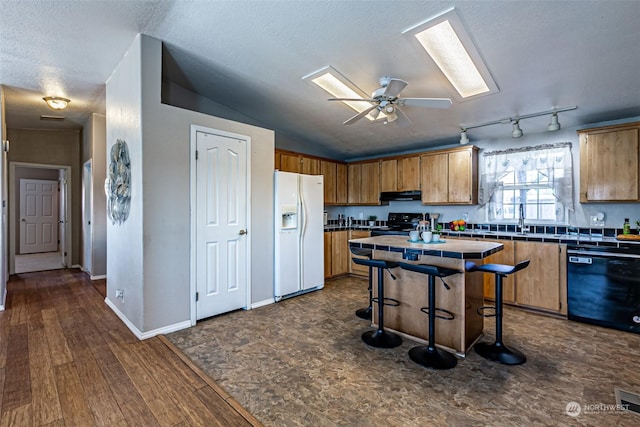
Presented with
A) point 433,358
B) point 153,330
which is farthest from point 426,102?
point 153,330

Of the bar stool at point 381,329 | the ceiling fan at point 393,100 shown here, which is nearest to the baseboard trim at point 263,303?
the bar stool at point 381,329

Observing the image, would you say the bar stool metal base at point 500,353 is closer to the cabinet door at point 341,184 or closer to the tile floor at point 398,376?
the tile floor at point 398,376

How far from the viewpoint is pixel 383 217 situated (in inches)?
238

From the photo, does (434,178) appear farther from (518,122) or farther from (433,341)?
(433,341)

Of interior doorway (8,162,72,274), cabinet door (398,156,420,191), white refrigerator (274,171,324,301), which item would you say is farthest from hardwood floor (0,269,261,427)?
cabinet door (398,156,420,191)

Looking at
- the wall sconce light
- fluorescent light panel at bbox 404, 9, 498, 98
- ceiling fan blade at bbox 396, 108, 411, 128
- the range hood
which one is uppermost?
the wall sconce light

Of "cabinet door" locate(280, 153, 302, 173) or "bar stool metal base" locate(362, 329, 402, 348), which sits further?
"cabinet door" locate(280, 153, 302, 173)

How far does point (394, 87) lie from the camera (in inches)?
106

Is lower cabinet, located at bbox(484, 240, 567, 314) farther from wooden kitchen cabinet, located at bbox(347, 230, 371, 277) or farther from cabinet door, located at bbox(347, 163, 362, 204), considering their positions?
cabinet door, located at bbox(347, 163, 362, 204)

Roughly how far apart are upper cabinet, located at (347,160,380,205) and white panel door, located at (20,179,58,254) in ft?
26.0

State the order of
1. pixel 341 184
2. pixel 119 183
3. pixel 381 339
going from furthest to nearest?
pixel 341 184, pixel 119 183, pixel 381 339

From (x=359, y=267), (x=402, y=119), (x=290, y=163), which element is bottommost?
(x=359, y=267)

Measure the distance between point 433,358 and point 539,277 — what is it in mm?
2186

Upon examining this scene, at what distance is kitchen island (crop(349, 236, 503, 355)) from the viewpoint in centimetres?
259
